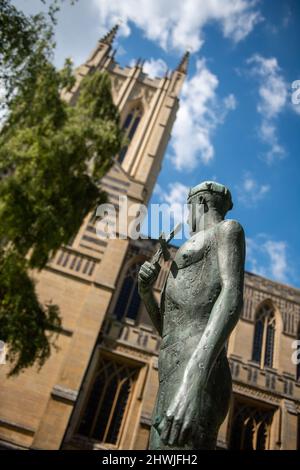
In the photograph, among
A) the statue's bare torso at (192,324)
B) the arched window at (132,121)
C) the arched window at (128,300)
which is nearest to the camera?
the statue's bare torso at (192,324)

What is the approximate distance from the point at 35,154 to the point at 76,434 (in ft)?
31.6

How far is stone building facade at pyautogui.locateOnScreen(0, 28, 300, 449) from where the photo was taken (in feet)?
37.9

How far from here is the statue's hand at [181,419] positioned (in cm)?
152

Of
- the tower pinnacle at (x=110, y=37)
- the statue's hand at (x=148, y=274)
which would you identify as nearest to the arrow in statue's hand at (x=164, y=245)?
the statue's hand at (x=148, y=274)

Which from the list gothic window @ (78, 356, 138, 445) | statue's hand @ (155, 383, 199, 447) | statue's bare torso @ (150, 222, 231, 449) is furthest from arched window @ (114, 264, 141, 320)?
statue's hand @ (155, 383, 199, 447)

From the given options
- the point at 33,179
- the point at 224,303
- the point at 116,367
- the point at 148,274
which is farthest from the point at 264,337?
the point at 224,303

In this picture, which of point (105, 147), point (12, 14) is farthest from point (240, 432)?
point (12, 14)

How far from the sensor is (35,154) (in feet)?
28.1

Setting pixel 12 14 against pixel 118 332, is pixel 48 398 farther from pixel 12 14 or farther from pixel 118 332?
pixel 12 14

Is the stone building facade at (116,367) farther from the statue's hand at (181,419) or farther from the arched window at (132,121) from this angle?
the statue's hand at (181,419)

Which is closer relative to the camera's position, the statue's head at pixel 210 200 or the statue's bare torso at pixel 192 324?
the statue's bare torso at pixel 192 324

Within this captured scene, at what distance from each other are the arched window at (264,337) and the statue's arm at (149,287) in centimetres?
1610

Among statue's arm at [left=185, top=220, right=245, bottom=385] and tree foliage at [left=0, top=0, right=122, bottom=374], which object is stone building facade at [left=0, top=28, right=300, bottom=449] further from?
statue's arm at [left=185, top=220, right=245, bottom=385]

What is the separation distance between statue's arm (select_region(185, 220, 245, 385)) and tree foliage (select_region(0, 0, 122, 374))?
6820 mm
